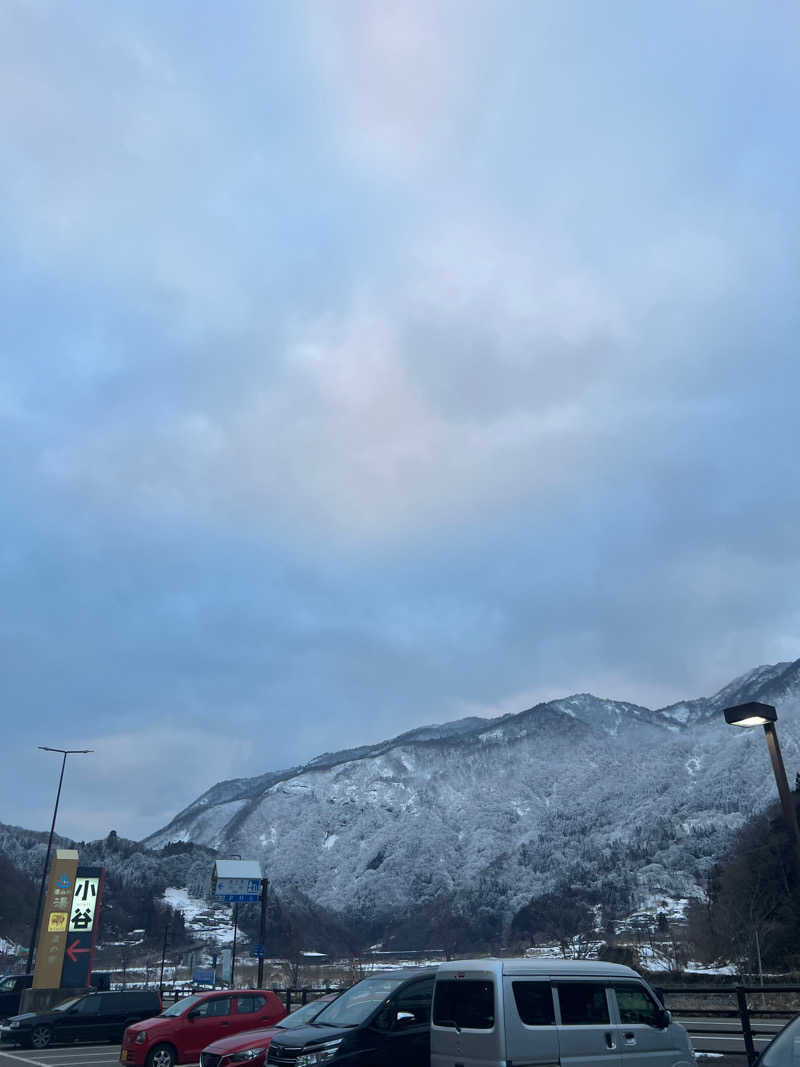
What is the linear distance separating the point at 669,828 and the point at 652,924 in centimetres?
7509

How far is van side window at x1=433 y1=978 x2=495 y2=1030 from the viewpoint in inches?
381

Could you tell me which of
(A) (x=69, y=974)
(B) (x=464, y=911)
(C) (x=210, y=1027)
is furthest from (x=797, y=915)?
(B) (x=464, y=911)

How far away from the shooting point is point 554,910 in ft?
493

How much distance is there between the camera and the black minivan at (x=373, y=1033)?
36.8ft

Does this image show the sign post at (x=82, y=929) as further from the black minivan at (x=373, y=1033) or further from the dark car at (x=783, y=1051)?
the dark car at (x=783, y=1051)

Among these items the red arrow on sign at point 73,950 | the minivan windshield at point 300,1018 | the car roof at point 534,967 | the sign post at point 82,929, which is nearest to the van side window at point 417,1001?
the car roof at point 534,967

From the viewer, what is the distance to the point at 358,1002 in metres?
12.5

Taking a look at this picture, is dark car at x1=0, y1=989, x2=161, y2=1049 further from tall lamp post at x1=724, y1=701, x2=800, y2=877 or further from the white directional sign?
tall lamp post at x1=724, y1=701, x2=800, y2=877

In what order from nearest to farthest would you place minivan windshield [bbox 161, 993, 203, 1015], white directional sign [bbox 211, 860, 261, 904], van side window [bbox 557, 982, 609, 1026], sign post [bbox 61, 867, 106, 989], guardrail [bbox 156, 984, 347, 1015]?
1. van side window [bbox 557, 982, 609, 1026]
2. minivan windshield [bbox 161, 993, 203, 1015]
3. guardrail [bbox 156, 984, 347, 1015]
4. sign post [bbox 61, 867, 106, 989]
5. white directional sign [bbox 211, 860, 261, 904]

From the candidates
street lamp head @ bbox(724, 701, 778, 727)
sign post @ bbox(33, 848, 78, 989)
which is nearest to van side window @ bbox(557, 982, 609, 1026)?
street lamp head @ bbox(724, 701, 778, 727)

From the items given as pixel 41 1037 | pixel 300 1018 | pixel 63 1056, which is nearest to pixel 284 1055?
pixel 300 1018

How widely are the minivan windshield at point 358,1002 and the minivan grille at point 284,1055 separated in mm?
858

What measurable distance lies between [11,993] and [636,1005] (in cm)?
3240

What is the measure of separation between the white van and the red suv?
34.4 feet
